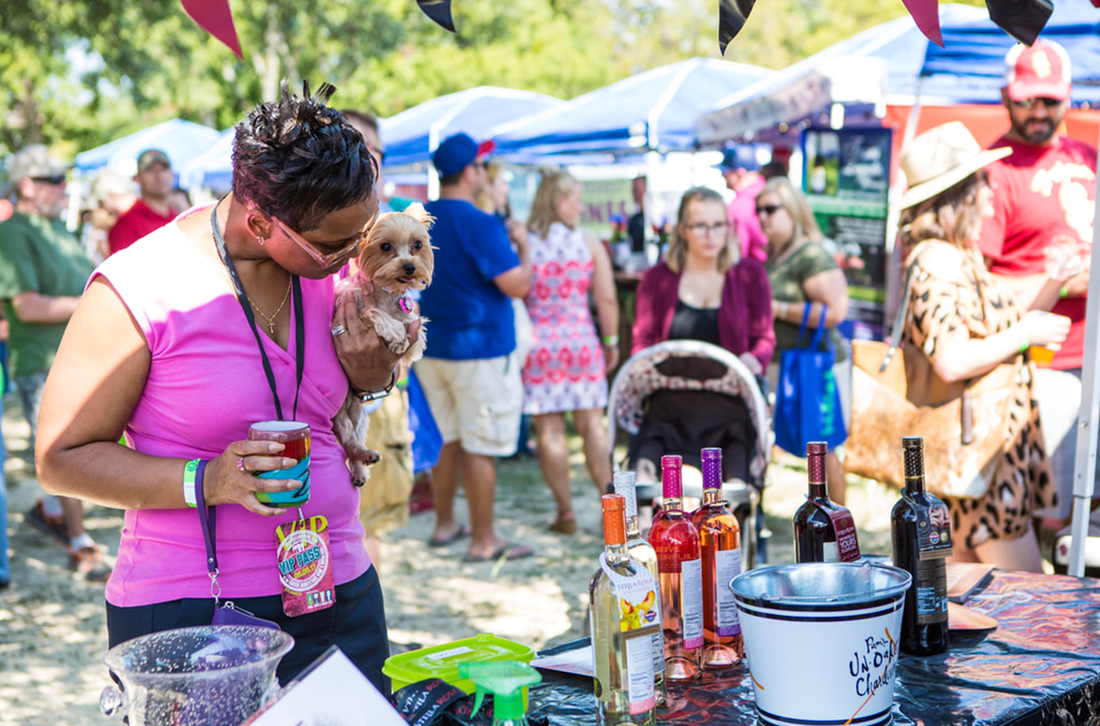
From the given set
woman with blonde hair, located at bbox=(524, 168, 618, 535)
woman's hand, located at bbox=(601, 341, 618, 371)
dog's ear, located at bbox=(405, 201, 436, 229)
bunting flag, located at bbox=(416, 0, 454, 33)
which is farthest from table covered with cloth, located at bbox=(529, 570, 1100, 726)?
woman's hand, located at bbox=(601, 341, 618, 371)

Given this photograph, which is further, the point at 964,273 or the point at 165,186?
the point at 165,186

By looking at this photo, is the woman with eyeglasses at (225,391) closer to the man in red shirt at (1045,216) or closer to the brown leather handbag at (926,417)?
the brown leather handbag at (926,417)

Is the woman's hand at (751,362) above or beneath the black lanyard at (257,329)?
beneath

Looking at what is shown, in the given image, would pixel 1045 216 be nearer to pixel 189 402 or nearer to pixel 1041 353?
pixel 1041 353

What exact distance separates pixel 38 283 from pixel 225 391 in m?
4.57

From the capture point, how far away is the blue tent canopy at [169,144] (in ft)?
64.3

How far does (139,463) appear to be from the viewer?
5.99 ft

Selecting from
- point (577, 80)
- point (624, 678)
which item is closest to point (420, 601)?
point (624, 678)

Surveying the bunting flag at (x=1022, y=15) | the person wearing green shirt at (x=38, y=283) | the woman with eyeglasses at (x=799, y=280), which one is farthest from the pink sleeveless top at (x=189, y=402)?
the person wearing green shirt at (x=38, y=283)

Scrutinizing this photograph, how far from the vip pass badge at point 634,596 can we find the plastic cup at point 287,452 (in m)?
0.53

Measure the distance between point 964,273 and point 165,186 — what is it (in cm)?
526

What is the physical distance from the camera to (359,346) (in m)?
2.14

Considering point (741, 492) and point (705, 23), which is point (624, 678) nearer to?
point (741, 492)

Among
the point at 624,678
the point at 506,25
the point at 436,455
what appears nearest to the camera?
the point at 624,678
